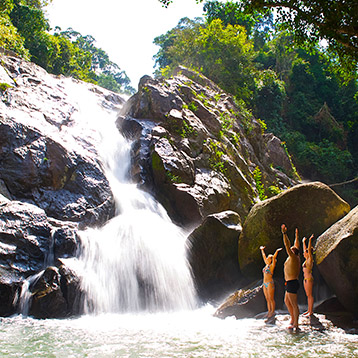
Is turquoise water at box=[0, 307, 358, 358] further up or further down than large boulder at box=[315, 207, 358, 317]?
further down

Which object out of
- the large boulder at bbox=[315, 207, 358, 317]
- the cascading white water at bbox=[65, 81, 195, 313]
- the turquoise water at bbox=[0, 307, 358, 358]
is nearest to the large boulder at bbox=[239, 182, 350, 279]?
the large boulder at bbox=[315, 207, 358, 317]

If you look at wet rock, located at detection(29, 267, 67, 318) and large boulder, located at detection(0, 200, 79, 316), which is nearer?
wet rock, located at detection(29, 267, 67, 318)

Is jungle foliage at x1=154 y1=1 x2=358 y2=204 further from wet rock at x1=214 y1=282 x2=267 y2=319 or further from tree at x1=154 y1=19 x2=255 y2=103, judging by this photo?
wet rock at x1=214 y1=282 x2=267 y2=319

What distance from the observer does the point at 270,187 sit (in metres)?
20.9

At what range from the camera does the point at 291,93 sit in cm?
3919

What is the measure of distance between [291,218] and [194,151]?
7.87m

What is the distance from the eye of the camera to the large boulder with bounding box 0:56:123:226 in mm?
11734

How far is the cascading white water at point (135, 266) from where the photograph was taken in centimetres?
970

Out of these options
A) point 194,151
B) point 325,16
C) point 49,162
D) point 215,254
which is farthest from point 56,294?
point 194,151

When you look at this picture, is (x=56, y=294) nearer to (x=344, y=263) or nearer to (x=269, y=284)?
(x=269, y=284)

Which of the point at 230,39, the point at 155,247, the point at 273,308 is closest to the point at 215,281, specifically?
the point at 155,247

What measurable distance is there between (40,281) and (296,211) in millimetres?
7409

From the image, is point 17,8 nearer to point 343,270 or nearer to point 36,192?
point 36,192

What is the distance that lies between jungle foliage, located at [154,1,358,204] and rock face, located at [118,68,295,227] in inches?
302
